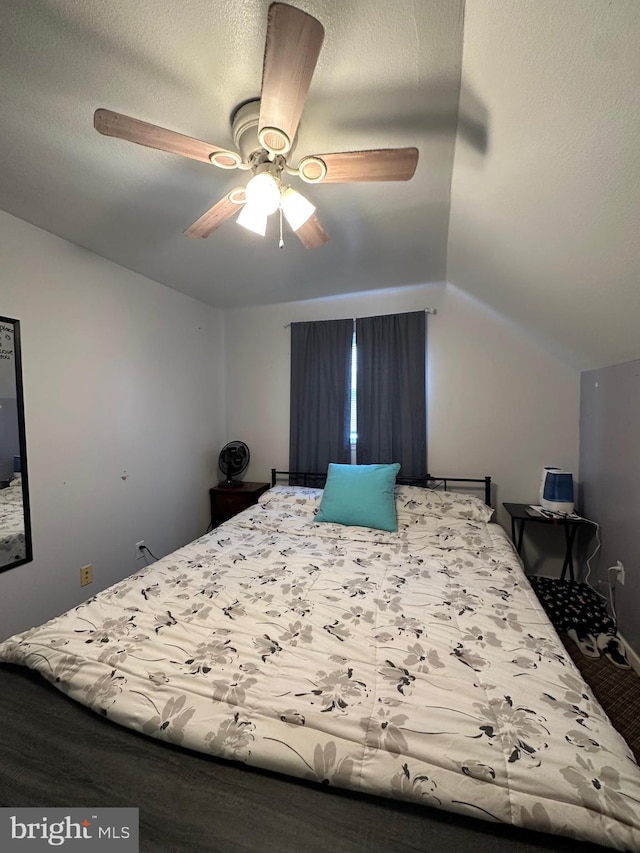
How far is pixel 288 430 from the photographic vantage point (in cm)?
338

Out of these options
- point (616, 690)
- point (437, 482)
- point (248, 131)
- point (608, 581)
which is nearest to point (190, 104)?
point (248, 131)

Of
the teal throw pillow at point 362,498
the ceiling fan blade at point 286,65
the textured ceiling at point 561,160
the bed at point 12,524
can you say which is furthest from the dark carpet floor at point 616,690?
the bed at point 12,524

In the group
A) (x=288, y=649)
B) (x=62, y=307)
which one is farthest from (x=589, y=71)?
(x=62, y=307)

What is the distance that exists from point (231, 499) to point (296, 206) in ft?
8.33

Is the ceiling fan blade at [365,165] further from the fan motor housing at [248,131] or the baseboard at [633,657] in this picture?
the baseboard at [633,657]

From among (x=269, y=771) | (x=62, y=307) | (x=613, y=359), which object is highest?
(x=62, y=307)

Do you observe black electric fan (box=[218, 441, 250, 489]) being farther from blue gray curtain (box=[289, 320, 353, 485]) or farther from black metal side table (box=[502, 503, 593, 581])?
black metal side table (box=[502, 503, 593, 581])

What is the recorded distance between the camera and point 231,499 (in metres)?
3.19

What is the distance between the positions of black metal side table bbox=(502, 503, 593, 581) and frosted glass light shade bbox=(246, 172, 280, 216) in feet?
8.13

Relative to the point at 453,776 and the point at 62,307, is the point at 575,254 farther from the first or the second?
the point at 62,307

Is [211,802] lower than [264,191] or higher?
lower

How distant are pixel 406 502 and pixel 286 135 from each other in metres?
2.24

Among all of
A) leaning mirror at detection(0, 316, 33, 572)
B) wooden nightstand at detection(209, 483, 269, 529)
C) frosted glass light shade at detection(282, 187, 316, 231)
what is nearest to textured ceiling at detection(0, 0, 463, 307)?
frosted glass light shade at detection(282, 187, 316, 231)

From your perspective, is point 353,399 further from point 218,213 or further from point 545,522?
point 218,213
